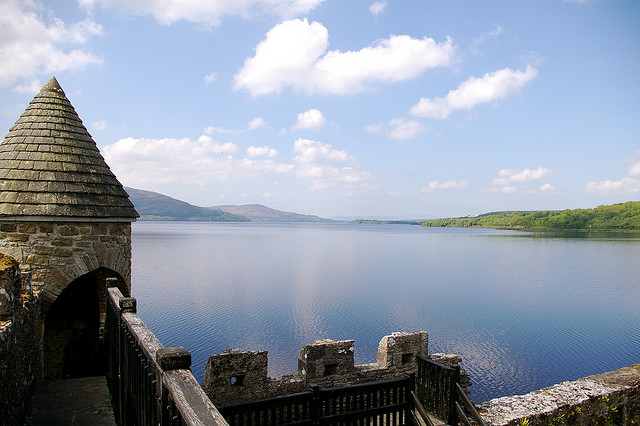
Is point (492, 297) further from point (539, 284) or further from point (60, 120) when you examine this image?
point (60, 120)

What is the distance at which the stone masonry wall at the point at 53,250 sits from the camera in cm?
648

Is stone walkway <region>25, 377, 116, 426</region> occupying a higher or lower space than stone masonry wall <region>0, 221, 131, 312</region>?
lower

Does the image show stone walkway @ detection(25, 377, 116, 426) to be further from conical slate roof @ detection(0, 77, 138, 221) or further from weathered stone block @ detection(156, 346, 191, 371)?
weathered stone block @ detection(156, 346, 191, 371)

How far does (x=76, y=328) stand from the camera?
8539 mm

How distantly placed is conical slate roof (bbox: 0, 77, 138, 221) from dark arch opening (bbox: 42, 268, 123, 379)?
4.96 feet

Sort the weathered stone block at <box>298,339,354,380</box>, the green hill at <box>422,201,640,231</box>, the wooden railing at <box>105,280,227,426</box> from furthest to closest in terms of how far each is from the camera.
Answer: the green hill at <box>422,201,640,231</box>, the weathered stone block at <box>298,339,354,380</box>, the wooden railing at <box>105,280,227,426</box>

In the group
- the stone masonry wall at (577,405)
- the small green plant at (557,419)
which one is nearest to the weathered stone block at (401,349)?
the stone masonry wall at (577,405)

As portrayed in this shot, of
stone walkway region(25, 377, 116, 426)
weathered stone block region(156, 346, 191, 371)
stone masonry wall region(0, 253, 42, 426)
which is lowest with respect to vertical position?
stone walkway region(25, 377, 116, 426)

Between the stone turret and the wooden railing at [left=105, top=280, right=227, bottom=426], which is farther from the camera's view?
the stone turret

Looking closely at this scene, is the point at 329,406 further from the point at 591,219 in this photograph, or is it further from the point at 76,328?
the point at 591,219

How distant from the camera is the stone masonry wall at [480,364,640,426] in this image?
5426 mm

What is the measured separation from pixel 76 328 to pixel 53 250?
110 inches

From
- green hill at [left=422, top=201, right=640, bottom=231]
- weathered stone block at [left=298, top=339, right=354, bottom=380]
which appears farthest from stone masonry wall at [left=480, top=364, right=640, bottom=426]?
green hill at [left=422, top=201, right=640, bottom=231]

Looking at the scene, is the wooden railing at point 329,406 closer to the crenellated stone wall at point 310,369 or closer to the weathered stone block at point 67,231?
the crenellated stone wall at point 310,369
